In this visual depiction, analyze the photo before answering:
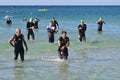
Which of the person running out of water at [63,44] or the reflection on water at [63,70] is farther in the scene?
the person running out of water at [63,44]

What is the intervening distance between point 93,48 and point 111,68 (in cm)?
655

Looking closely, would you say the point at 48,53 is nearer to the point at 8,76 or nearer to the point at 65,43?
the point at 65,43

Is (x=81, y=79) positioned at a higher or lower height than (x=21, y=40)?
lower

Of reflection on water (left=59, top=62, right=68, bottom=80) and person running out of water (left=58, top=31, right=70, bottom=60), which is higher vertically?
person running out of water (left=58, top=31, right=70, bottom=60)

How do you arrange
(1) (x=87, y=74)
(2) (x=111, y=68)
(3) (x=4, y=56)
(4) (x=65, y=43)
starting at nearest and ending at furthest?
1. (1) (x=87, y=74)
2. (2) (x=111, y=68)
3. (4) (x=65, y=43)
4. (3) (x=4, y=56)

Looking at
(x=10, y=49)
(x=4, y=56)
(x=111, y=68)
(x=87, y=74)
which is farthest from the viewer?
(x=10, y=49)

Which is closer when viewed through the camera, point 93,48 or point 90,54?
point 90,54

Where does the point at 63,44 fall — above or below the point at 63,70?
above

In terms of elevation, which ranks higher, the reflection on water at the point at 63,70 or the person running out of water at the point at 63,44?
the person running out of water at the point at 63,44

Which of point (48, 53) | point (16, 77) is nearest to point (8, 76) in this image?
point (16, 77)

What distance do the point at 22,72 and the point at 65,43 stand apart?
2593mm

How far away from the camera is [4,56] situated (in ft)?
60.7

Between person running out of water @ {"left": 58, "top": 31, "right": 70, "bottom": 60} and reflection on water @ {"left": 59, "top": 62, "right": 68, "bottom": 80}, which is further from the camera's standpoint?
person running out of water @ {"left": 58, "top": 31, "right": 70, "bottom": 60}

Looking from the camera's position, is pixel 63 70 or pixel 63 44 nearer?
pixel 63 70
